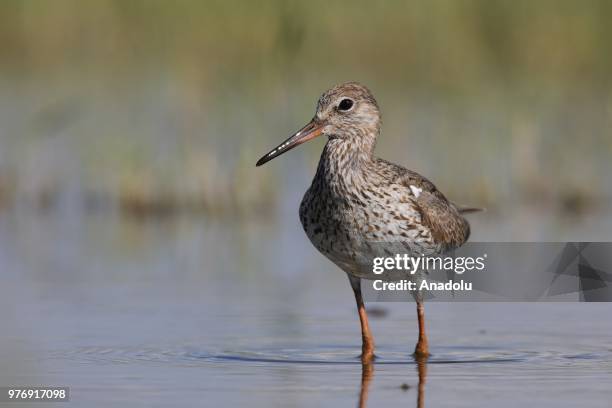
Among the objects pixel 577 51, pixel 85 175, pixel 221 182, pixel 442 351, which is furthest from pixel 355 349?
pixel 577 51

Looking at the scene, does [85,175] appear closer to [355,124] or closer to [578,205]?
[578,205]

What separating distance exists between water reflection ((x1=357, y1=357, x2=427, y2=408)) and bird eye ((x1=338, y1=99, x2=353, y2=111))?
6.31 ft

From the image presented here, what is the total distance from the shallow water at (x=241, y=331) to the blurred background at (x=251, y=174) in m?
0.03

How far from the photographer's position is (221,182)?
15.9 meters

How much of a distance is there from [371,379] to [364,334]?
1236mm

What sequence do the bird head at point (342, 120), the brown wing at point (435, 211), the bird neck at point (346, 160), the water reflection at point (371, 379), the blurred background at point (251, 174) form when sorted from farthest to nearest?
the bird head at point (342, 120)
the brown wing at point (435, 211)
the bird neck at point (346, 160)
the blurred background at point (251, 174)
the water reflection at point (371, 379)

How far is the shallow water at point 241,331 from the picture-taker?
8.16m

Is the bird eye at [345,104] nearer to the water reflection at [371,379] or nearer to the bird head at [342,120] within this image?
the bird head at [342,120]

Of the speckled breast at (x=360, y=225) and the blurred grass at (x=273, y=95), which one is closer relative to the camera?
the speckled breast at (x=360, y=225)

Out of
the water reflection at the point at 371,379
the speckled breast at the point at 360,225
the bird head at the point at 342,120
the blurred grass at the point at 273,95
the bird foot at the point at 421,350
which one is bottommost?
the water reflection at the point at 371,379

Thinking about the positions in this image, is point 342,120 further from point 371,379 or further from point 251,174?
point 251,174

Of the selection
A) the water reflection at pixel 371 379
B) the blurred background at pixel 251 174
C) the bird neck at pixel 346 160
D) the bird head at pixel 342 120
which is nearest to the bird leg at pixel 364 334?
the blurred background at pixel 251 174

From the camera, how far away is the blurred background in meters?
9.35

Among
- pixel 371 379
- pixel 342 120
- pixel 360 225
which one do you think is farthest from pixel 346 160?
pixel 371 379
